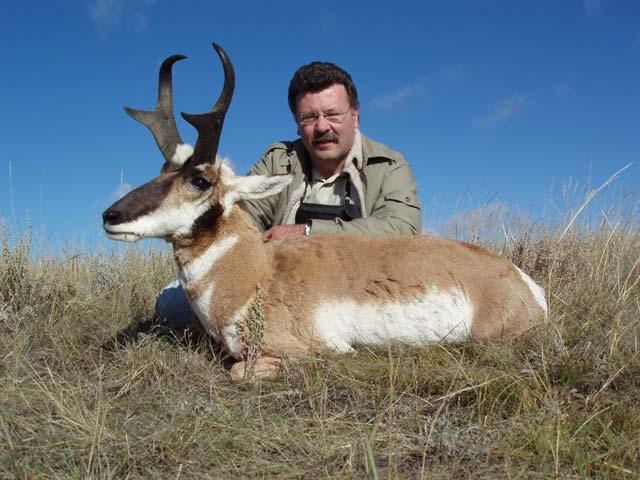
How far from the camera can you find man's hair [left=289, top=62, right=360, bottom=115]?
634cm

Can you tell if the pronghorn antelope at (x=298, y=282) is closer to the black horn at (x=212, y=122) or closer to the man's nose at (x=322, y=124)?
the black horn at (x=212, y=122)

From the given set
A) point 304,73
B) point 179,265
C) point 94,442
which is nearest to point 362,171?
point 304,73

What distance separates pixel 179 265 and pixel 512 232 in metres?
5.30

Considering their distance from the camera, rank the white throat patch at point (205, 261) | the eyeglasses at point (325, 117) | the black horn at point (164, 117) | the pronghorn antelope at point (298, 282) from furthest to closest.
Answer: the eyeglasses at point (325, 117), the black horn at point (164, 117), the white throat patch at point (205, 261), the pronghorn antelope at point (298, 282)

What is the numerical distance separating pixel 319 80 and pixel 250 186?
7.85ft

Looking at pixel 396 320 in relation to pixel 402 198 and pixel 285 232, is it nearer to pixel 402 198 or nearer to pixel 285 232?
pixel 285 232

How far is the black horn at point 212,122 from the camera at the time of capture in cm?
420

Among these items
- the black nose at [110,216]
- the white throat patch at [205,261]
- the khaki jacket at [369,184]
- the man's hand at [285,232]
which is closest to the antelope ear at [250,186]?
the white throat patch at [205,261]

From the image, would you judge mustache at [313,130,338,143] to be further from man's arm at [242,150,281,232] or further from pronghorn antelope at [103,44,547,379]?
pronghorn antelope at [103,44,547,379]

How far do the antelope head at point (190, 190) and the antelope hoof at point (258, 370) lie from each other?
1.09 meters

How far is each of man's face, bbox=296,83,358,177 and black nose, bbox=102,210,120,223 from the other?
2836mm

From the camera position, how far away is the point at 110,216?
3.95m

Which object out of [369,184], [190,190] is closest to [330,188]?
[369,184]

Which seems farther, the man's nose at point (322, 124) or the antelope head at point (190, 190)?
the man's nose at point (322, 124)
